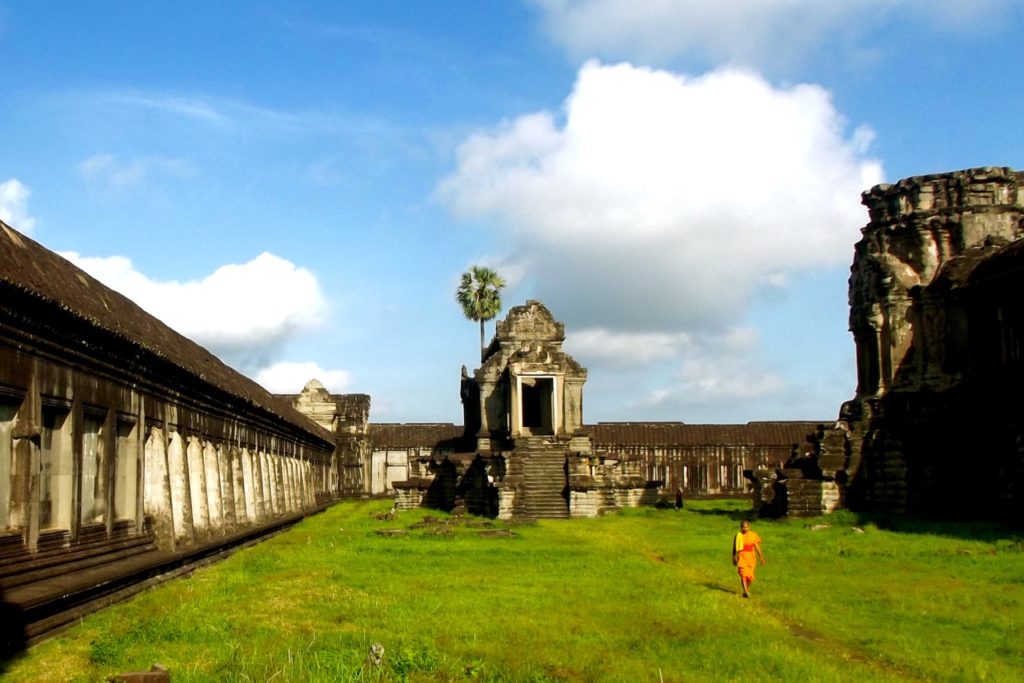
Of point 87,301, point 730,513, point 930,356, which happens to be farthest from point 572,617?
point 730,513

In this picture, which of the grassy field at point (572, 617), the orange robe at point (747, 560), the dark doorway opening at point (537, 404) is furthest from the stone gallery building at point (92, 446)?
the dark doorway opening at point (537, 404)

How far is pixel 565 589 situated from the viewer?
14797 mm

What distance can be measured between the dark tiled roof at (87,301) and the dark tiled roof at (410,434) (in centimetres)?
3107

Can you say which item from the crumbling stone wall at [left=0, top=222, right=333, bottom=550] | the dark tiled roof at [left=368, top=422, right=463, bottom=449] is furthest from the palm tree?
the crumbling stone wall at [left=0, top=222, right=333, bottom=550]

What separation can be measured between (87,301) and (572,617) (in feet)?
23.9

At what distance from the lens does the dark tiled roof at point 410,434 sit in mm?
53125

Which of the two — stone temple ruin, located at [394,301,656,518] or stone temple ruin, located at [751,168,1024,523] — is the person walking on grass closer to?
stone temple ruin, located at [751,168,1024,523]

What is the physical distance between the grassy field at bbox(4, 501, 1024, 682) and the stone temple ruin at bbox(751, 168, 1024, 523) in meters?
5.92

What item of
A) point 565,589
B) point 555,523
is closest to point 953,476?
point 555,523

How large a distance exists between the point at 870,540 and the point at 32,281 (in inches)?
676

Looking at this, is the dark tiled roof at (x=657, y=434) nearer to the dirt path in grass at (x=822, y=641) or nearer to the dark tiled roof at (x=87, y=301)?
the dark tiled roof at (x=87, y=301)

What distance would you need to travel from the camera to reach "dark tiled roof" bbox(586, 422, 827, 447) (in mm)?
49344

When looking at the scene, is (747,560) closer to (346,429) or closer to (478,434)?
(478,434)

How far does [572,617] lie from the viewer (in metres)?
12.2
